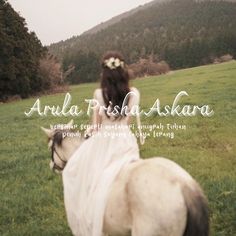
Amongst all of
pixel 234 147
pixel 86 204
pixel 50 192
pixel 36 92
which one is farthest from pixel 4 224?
pixel 36 92

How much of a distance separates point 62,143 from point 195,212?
112 inches

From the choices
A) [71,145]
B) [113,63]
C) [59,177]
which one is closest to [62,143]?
[71,145]

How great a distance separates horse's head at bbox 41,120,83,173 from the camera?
7066mm

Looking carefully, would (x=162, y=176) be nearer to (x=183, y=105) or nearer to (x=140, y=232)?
(x=140, y=232)

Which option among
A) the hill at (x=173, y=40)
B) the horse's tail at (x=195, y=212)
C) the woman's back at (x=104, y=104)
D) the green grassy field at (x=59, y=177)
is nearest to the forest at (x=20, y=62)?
the green grassy field at (x=59, y=177)

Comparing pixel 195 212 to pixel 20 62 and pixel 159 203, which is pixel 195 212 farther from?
pixel 20 62

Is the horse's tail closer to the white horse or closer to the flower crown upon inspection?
the white horse

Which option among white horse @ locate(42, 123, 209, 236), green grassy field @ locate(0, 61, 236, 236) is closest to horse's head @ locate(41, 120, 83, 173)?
green grassy field @ locate(0, 61, 236, 236)

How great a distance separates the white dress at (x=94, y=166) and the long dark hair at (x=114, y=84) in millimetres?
104

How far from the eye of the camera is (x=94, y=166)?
6.26 meters

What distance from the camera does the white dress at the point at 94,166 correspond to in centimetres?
593

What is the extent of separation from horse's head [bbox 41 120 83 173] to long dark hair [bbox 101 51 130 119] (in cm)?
94

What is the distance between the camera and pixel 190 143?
1478 cm

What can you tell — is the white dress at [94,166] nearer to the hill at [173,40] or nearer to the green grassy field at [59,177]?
the green grassy field at [59,177]
